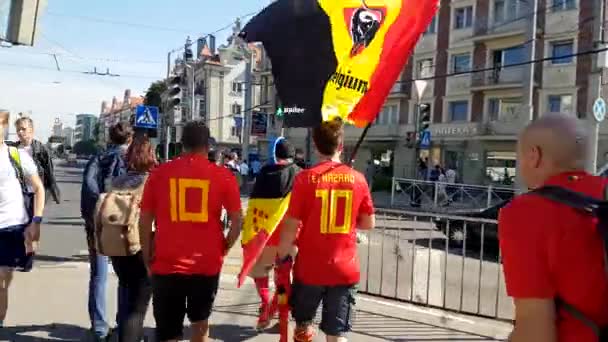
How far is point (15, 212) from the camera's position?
4195 millimetres

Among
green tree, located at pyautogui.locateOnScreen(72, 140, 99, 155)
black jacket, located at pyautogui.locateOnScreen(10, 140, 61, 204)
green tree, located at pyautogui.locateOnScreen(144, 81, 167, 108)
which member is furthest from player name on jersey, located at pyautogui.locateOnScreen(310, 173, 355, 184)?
green tree, located at pyautogui.locateOnScreen(72, 140, 99, 155)

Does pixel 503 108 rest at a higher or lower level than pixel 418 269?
higher

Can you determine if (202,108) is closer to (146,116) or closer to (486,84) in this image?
(486,84)

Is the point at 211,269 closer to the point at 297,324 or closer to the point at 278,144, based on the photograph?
the point at 297,324

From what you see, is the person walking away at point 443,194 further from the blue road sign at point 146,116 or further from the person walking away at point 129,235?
the person walking away at point 129,235

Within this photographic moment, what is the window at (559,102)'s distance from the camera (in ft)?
95.5

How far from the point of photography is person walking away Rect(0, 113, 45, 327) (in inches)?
162

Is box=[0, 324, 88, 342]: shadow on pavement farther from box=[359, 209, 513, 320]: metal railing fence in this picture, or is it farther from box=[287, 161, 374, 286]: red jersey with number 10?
box=[359, 209, 513, 320]: metal railing fence

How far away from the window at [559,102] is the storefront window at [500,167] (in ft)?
11.2

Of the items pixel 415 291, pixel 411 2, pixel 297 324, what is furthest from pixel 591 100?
pixel 297 324

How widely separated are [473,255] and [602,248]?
26.9ft

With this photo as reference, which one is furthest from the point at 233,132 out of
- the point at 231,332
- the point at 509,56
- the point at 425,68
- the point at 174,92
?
the point at 231,332

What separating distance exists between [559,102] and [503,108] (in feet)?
11.3

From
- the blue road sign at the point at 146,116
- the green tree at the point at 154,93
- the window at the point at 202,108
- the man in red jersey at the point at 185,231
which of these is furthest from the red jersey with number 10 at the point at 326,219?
the green tree at the point at 154,93
